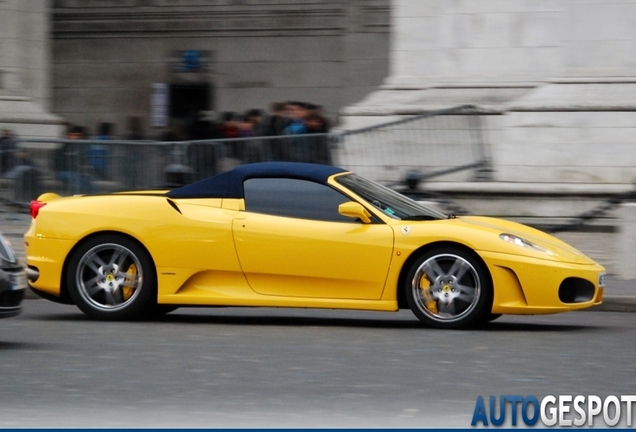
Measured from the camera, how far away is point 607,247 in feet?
49.0

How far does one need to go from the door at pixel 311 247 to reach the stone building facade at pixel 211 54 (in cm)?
1734

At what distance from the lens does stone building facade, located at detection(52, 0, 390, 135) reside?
2700 cm

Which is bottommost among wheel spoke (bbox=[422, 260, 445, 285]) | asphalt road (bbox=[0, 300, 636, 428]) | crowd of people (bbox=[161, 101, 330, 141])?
asphalt road (bbox=[0, 300, 636, 428])

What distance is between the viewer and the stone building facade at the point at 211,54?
27.0m

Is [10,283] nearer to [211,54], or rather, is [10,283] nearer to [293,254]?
[293,254]

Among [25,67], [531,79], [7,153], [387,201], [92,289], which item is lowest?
[92,289]

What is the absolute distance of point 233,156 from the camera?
662 inches

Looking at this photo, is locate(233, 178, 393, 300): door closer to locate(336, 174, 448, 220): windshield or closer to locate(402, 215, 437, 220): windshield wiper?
locate(336, 174, 448, 220): windshield

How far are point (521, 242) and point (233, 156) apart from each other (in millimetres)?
8169

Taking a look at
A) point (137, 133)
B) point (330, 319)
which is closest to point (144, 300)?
point (330, 319)

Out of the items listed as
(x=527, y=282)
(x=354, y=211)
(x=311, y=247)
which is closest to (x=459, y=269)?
(x=527, y=282)

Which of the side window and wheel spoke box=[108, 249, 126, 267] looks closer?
the side window

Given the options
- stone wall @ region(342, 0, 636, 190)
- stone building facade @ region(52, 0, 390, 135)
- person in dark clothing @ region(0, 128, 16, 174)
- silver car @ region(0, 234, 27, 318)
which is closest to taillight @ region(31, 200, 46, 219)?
silver car @ region(0, 234, 27, 318)

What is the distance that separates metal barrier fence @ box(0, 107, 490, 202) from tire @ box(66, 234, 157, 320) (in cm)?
526
